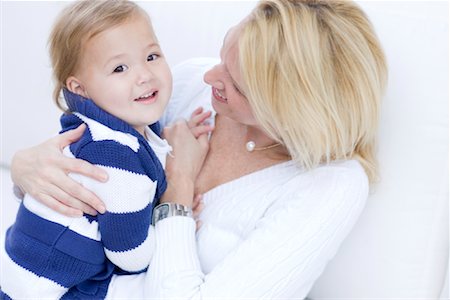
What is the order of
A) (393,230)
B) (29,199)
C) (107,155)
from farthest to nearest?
(393,230) < (29,199) < (107,155)

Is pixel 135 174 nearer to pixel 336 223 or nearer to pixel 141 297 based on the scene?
pixel 141 297

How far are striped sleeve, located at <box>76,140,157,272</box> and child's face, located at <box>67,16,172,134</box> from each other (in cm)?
10

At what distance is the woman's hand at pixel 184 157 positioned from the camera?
1.39 meters

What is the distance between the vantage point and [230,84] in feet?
4.41

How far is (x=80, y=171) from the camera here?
4.06ft

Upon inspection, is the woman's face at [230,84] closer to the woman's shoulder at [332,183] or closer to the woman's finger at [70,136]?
the woman's shoulder at [332,183]

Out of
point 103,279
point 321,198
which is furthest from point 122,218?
point 321,198

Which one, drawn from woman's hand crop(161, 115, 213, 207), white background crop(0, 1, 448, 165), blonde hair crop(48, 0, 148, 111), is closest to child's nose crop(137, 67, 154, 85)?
blonde hair crop(48, 0, 148, 111)

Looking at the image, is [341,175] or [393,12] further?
[393,12]

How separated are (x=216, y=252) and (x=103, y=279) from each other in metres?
0.24

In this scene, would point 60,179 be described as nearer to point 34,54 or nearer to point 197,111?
point 197,111

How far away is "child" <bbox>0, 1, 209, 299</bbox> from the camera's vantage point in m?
1.25

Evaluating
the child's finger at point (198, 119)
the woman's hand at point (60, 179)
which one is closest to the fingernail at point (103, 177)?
the woman's hand at point (60, 179)

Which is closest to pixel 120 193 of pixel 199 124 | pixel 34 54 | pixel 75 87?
pixel 75 87
